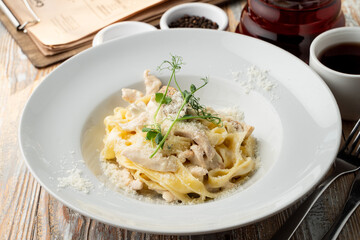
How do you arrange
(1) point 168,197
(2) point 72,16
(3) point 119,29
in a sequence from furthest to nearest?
(2) point 72,16 → (3) point 119,29 → (1) point 168,197

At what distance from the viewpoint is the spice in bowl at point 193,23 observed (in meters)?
3.96

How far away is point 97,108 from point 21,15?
1.73m

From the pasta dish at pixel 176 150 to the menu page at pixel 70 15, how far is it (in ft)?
4.52

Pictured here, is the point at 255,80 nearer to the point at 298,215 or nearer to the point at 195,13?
the point at 298,215

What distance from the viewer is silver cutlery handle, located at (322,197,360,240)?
94.8 inches

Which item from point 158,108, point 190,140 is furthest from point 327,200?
point 158,108

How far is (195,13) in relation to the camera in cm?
411

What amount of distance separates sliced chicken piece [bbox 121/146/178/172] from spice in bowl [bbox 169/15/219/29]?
64.8 inches

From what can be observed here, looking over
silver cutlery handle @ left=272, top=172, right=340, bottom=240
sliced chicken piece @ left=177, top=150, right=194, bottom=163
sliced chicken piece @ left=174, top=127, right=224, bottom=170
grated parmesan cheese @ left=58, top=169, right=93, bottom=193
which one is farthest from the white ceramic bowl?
grated parmesan cheese @ left=58, top=169, right=93, bottom=193

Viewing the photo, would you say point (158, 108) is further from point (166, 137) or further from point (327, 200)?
point (327, 200)

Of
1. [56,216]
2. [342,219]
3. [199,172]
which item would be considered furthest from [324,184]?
[56,216]

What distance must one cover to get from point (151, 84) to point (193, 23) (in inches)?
41.3

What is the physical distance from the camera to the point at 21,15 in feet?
14.1

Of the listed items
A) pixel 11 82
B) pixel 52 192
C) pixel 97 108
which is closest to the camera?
pixel 52 192
